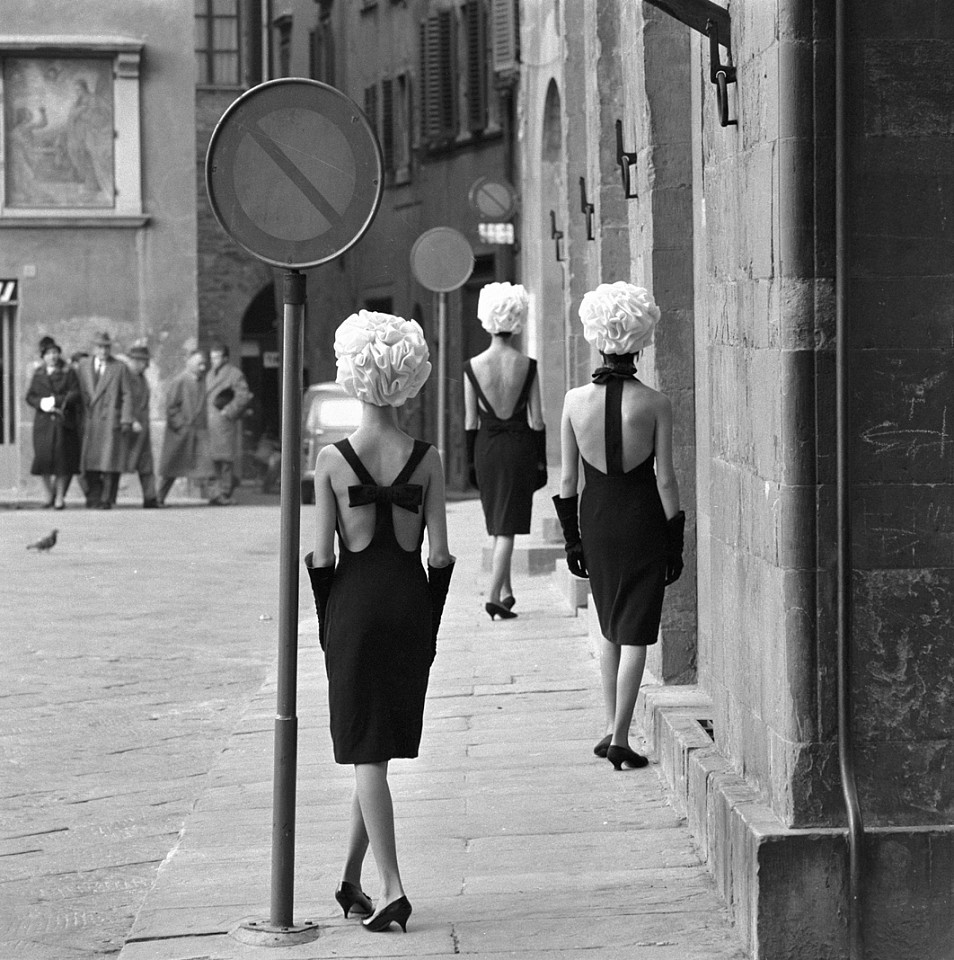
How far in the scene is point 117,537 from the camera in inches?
787

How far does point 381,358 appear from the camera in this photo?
5.64m

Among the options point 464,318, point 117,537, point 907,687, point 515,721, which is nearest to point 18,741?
point 515,721

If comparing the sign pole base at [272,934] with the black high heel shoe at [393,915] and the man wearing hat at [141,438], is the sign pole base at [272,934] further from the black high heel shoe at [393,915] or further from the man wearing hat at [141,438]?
the man wearing hat at [141,438]

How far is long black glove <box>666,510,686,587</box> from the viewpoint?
755cm

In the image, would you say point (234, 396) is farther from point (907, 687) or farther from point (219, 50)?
point (907, 687)

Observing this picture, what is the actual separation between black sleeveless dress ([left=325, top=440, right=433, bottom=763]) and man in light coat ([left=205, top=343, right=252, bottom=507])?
2043 cm

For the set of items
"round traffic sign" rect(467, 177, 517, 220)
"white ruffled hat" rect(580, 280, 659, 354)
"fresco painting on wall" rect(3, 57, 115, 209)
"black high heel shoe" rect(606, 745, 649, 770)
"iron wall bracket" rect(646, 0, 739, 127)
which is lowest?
"black high heel shoe" rect(606, 745, 649, 770)

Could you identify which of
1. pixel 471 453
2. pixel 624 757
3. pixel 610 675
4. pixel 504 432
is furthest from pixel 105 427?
pixel 624 757

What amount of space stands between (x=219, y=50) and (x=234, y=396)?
14.2 metres

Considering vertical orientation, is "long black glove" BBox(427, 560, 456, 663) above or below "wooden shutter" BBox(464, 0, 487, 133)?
below

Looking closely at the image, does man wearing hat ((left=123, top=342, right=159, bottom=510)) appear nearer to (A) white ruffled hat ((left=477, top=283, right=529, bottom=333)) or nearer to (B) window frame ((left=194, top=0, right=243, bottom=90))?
(B) window frame ((left=194, top=0, right=243, bottom=90))

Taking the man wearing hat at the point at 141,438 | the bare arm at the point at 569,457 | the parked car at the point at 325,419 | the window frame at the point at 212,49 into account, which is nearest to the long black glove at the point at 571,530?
the bare arm at the point at 569,457

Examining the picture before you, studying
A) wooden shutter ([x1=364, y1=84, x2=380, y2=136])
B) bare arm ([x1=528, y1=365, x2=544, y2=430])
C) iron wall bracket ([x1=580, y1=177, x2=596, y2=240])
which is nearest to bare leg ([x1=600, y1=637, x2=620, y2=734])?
bare arm ([x1=528, y1=365, x2=544, y2=430])

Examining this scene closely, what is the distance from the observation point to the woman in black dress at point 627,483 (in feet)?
24.7
